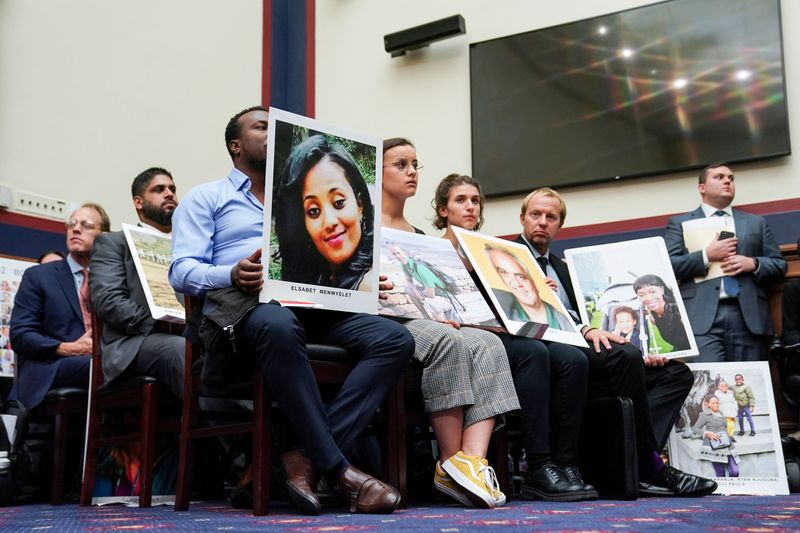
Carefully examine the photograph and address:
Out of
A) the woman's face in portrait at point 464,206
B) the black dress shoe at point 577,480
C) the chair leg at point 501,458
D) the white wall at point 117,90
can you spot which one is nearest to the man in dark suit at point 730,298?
the woman's face in portrait at point 464,206

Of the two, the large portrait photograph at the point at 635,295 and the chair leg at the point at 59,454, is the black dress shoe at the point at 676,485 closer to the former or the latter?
the large portrait photograph at the point at 635,295

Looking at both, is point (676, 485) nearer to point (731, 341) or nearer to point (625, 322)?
point (625, 322)

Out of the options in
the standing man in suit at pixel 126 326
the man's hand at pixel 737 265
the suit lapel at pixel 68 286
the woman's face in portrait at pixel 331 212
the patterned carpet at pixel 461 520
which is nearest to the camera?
the patterned carpet at pixel 461 520

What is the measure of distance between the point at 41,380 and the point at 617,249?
2.30 m

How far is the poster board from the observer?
2.91 meters

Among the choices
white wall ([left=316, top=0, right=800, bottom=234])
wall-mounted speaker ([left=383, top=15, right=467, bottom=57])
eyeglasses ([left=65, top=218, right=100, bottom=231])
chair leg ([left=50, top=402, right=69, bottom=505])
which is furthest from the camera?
wall-mounted speaker ([left=383, top=15, right=467, bottom=57])

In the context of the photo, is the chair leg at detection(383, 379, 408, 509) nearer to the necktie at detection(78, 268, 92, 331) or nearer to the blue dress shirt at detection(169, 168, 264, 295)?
the blue dress shirt at detection(169, 168, 264, 295)

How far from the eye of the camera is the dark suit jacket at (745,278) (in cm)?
406

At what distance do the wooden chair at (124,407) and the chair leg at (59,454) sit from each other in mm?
163

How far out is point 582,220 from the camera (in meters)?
5.11

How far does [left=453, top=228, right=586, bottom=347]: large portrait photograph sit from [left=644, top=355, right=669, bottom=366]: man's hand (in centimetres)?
42

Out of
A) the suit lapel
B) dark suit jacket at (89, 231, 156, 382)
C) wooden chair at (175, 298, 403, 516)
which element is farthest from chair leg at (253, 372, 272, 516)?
the suit lapel

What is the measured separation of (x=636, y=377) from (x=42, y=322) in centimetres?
229

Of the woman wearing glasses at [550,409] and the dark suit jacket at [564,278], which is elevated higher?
the dark suit jacket at [564,278]
